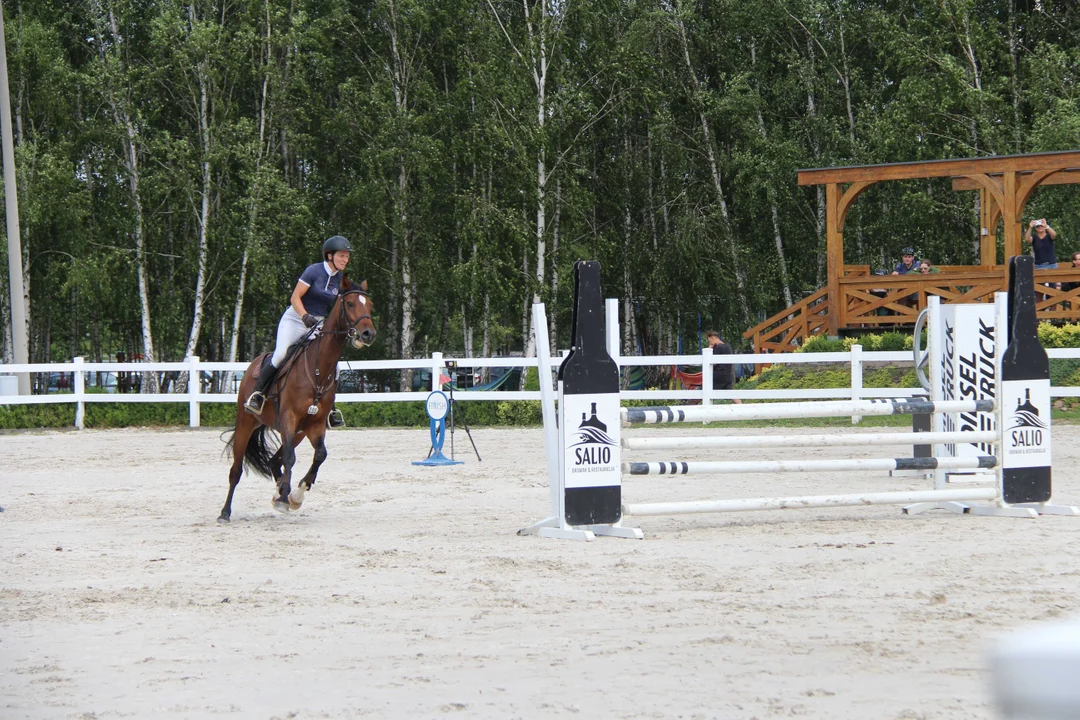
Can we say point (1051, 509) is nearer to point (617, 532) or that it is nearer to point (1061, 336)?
point (617, 532)

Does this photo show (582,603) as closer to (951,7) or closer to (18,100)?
(951,7)

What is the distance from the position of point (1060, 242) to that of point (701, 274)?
9.06m

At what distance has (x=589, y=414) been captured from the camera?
322 inches

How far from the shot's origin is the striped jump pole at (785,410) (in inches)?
326

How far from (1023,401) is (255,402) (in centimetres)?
595

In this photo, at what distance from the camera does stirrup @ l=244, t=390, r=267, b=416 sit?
970 centimetres

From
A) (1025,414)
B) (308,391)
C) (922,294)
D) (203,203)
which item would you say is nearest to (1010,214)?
(922,294)

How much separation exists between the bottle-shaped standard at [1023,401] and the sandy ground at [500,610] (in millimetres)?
366

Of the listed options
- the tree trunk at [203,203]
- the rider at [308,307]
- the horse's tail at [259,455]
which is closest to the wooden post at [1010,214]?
the rider at [308,307]

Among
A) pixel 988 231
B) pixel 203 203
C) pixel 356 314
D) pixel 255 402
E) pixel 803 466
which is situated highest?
pixel 203 203

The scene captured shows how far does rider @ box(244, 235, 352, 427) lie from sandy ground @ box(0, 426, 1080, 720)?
3.40 ft

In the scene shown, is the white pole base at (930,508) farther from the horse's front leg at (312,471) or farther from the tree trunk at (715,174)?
the tree trunk at (715,174)

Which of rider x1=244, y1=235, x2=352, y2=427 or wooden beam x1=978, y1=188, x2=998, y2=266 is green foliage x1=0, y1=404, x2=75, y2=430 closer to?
rider x1=244, y1=235, x2=352, y2=427

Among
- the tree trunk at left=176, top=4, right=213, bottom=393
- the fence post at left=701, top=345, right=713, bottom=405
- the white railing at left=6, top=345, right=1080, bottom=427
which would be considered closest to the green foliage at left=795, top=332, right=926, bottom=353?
the white railing at left=6, top=345, right=1080, bottom=427
